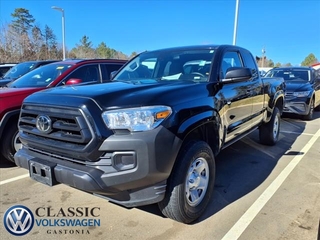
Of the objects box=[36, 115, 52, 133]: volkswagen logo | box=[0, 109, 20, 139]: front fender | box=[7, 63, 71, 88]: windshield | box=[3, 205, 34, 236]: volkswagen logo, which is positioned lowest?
box=[3, 205, 34, 236]: volkswagen logo

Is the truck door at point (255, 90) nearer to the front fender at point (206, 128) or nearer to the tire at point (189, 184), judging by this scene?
the front fender at point (206, 128)

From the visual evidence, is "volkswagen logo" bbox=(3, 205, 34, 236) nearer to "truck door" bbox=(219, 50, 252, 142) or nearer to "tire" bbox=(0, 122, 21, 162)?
"tire" bbox=(0, 122, 21, 162)

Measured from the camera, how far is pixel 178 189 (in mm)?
2545

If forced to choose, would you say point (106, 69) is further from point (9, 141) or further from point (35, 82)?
point (9, 141)

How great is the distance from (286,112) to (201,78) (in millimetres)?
6759

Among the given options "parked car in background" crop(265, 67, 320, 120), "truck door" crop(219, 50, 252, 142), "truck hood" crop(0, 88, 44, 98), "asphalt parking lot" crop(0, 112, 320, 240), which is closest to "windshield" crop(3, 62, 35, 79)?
"truck hood" crop(0, 88, 44, 98)

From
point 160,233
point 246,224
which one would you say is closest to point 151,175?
point 160,233

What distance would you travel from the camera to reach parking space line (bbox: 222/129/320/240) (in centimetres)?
271

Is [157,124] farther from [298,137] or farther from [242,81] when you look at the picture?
[298,137]

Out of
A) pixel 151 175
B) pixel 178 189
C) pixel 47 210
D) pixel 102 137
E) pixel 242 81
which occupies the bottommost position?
pixel 47 210

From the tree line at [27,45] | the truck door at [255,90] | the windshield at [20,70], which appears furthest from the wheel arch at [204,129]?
the tree line at [27,45]

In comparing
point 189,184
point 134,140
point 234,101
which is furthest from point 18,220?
point 234,101

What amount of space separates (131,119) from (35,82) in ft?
11.4

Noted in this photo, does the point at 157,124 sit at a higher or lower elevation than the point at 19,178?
higher
